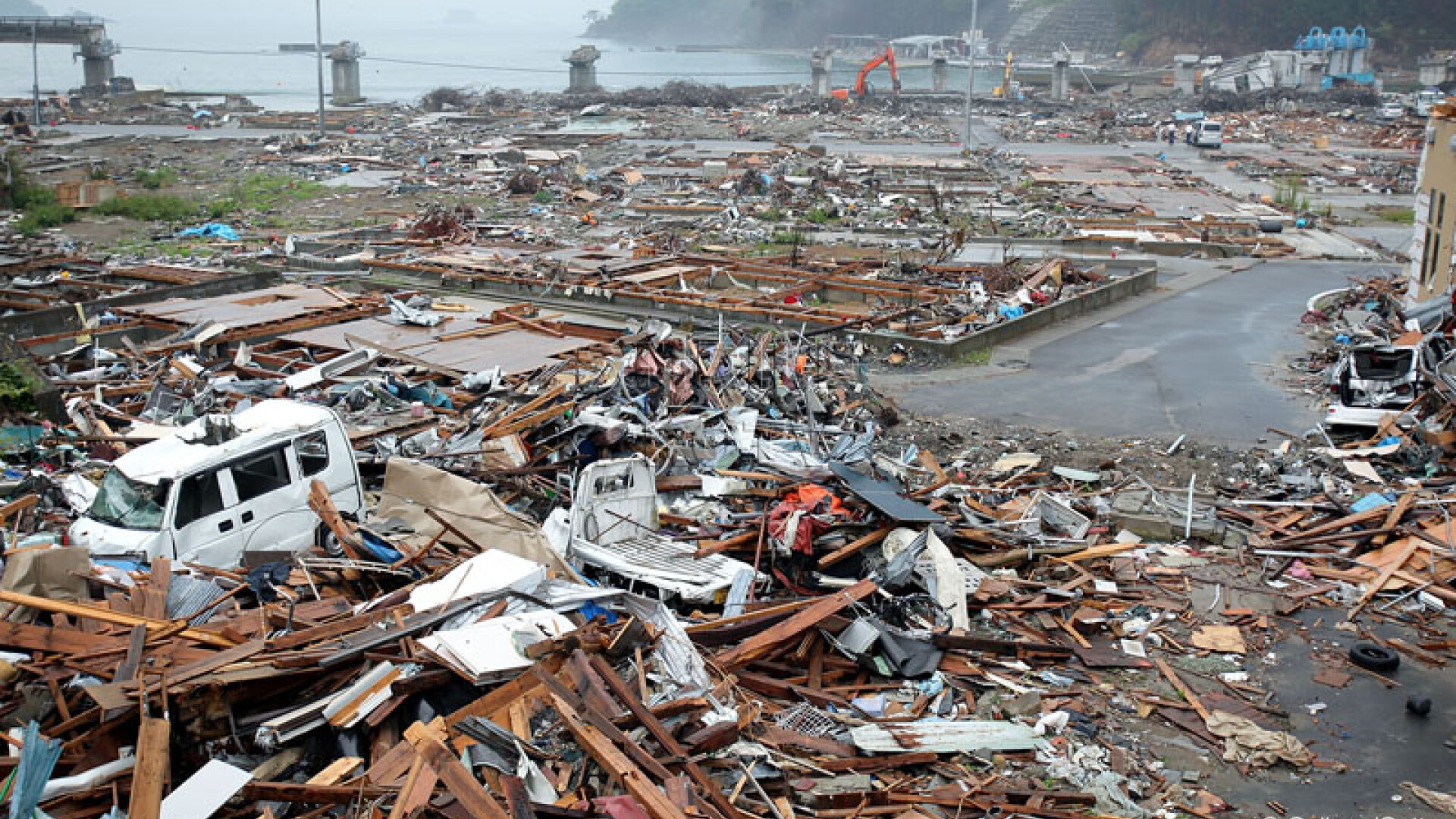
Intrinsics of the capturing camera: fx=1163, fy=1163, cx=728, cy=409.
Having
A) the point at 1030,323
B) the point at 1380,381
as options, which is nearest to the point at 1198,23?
the point at 1030,323

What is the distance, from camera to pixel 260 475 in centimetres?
1059

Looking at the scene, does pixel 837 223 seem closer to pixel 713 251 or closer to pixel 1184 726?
pixel 713 251

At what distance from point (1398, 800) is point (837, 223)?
2858cm

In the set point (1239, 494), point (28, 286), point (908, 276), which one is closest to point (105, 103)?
point (28, 286)

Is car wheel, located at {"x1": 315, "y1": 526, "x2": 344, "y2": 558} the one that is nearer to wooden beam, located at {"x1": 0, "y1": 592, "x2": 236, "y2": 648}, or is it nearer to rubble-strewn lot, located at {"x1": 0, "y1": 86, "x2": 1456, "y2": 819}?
rubble-strewn lot, located at {"x1": 0, "y1": 86, "x2": 1456, "y2": 819}

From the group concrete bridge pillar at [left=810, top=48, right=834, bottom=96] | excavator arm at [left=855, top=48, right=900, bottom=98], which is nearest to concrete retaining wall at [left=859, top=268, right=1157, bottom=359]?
excavator arm at [left=855, top=48, right=900, bottom=98]

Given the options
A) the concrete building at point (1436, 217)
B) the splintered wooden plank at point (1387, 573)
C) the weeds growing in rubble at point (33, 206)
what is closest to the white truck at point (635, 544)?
the splintered wooden plank at point (1387, 573)

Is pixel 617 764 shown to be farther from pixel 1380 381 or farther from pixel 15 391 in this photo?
pixel 1380 381

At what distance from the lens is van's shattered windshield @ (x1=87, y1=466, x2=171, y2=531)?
33.1 feet

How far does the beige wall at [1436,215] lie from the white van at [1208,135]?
4028 centimetres

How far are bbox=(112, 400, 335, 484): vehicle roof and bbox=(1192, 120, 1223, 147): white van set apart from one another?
57.4 m

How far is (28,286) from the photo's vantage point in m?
24.0

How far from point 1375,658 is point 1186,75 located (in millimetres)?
99521

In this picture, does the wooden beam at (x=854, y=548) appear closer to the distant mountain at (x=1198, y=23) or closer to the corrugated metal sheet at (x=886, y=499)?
the corrugated metal sheet at (x=886, y=499)
